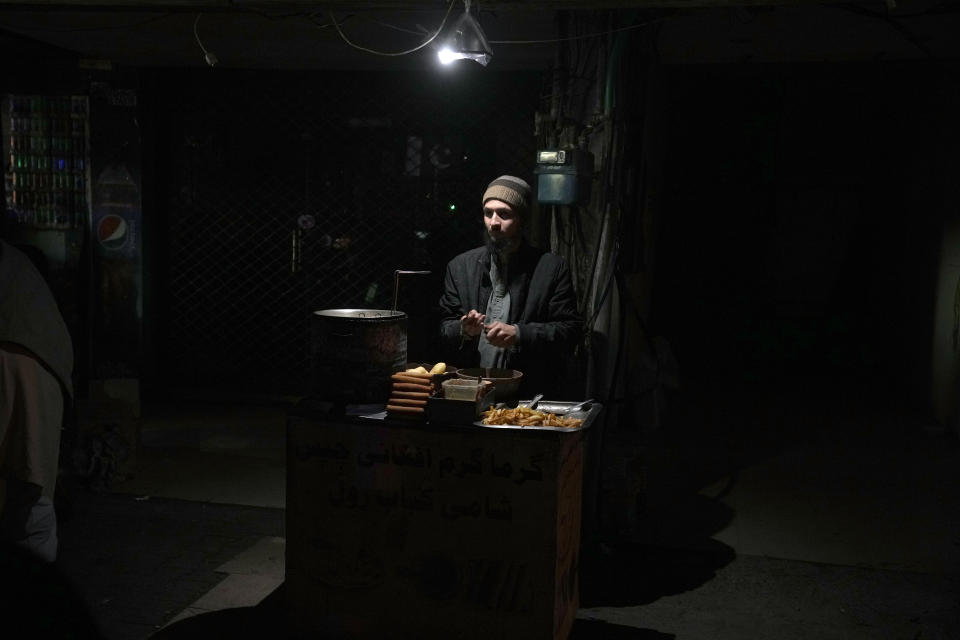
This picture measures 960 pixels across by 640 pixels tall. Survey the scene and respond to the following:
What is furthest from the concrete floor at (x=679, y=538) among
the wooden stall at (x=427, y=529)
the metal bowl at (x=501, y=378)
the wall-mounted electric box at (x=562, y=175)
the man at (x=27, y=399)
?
the wall-mounted electric box at (x=562, y=175)

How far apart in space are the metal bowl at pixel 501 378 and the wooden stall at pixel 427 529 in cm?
44

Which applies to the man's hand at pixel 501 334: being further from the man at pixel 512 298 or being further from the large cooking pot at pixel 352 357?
the large cooking pot at pixel 352 357

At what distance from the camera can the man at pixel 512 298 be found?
5105mm

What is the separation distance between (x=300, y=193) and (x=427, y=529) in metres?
5.57

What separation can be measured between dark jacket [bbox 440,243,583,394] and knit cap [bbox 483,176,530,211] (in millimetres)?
313

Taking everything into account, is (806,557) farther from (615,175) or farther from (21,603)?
(21,603)

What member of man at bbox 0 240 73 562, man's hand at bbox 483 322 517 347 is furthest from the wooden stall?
man at bbox 0 240 73 562

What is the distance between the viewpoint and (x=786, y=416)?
30.5 ft

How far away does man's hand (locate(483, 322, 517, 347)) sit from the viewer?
15.7 feet

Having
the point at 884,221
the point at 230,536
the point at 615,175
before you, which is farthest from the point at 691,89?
the point at 230,536

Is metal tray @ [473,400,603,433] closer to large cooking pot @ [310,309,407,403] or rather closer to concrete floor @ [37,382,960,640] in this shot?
large cooking pot @ [310,309,407,403]

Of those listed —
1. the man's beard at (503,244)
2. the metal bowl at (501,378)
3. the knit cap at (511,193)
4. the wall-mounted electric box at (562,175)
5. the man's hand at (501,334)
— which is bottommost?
the metal bowl at (501,378)

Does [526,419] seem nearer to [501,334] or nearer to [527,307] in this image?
[501,334]

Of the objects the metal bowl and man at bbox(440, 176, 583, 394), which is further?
man at bbox(440, 176, 583, 394)
